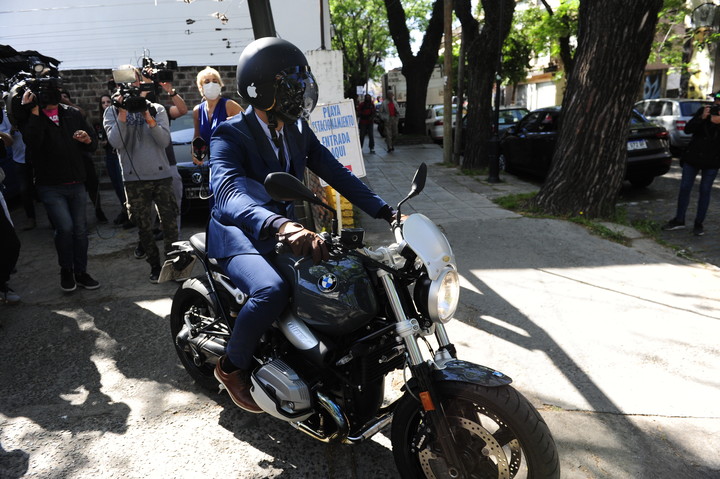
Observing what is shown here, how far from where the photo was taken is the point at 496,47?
12352mm

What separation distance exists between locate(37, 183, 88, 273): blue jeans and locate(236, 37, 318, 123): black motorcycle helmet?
318cm

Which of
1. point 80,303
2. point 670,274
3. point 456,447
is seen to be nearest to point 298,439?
point 456,447

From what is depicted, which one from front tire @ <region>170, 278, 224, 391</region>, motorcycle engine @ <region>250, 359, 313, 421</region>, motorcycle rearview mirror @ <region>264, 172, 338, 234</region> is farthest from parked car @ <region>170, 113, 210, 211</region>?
motorcycle rearview mirror @ <region>264, 172, 338, 234</region>

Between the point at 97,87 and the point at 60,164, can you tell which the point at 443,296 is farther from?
the point at 97,87

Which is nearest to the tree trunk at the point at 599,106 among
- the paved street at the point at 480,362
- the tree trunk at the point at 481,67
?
the paved street at the point at 480,362

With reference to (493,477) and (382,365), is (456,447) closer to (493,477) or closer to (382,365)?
(493,477)

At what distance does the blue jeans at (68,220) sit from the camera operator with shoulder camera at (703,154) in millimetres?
7135

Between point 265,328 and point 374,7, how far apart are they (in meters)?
39.8

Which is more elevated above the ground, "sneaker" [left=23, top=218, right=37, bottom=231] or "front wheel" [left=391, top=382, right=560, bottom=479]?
"front wheel" [left=391, top=382, right=560, bottom=479]

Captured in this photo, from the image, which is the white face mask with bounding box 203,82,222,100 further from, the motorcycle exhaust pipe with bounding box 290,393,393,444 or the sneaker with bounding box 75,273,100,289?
the motorcycle exhaust pipe with bounding box 290,393,393,444

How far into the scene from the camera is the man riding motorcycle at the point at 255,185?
2451mm

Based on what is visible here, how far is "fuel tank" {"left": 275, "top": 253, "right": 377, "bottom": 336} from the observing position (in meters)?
2.33

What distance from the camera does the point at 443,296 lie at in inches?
84.5

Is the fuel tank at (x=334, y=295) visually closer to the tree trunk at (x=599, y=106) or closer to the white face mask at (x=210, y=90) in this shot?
the white face mask at (x=210, y=90)
